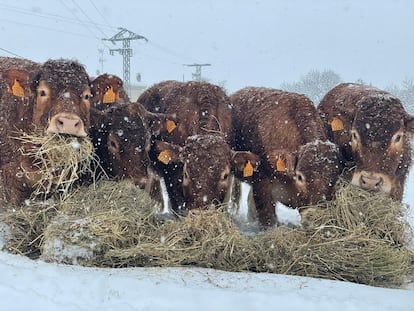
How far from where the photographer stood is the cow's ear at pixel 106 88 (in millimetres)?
6480

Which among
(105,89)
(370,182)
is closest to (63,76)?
(105,89)

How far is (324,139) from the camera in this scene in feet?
21.2

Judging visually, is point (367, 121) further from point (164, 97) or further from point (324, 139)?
point (164, 97)

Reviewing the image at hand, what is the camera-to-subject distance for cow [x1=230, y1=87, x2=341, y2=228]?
5.88 m

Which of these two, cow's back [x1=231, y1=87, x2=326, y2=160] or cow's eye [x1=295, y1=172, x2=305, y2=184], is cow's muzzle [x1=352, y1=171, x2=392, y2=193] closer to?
cow's eye [x1=295, y1=172, x2=305, y2=184]

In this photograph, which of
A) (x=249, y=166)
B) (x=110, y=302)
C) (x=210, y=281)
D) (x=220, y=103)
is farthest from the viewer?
(x=220, y=103)

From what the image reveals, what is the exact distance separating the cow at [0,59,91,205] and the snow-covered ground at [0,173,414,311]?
6.16 feet

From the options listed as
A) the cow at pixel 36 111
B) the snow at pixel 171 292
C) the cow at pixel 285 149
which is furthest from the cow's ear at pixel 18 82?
the cow at pixel 285 149

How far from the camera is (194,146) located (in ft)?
19.2

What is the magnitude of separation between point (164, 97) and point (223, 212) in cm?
306

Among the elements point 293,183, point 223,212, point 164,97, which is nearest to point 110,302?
point 223,212

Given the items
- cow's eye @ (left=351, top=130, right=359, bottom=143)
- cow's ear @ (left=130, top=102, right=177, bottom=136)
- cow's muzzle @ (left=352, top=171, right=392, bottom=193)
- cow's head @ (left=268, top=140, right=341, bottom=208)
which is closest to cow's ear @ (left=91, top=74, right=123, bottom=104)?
cow's ear @ (left=130, top=102, right=177, bottom=136)

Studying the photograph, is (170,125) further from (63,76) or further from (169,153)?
(63,76)

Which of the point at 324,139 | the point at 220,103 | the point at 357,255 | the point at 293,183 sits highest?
the point at 220,103
